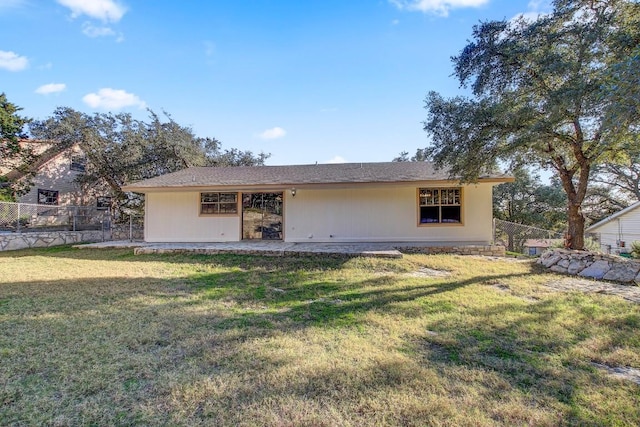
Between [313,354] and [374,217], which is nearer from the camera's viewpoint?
[313,354]

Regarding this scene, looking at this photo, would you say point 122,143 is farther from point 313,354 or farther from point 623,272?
point 623,272

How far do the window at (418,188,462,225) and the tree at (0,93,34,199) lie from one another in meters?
17.3

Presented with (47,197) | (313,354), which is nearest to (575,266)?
(313,354)

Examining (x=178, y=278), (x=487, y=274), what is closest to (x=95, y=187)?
(x=178, y=278)

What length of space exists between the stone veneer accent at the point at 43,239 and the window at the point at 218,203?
5705 millimetres

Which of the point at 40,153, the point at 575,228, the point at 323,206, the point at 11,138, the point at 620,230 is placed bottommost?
the point at 620,230

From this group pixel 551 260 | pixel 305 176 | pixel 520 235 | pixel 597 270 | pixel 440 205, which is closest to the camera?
pixel 597 270

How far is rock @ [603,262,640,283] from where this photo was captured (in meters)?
6.01

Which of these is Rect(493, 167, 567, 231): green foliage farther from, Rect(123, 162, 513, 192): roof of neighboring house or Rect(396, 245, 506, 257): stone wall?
Rect(396, 245, 506, 257): stone wall

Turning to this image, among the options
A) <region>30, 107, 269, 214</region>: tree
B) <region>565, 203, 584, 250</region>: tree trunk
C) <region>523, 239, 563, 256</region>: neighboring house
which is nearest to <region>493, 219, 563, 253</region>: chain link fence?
<region>523, 239, 563, 256</region>: neighboring house

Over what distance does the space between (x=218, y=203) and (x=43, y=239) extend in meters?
6.72

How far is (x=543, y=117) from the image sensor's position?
636 cm

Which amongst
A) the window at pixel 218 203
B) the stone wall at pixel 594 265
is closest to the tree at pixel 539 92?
the stone wall at pixel 594 265

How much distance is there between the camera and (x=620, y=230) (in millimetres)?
16984
